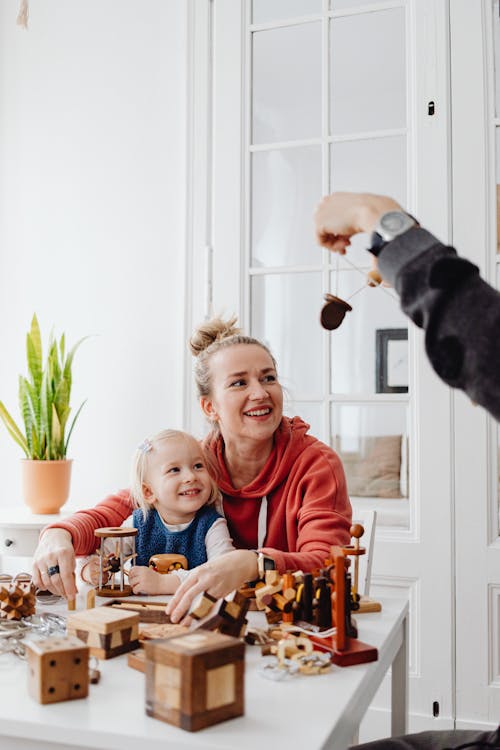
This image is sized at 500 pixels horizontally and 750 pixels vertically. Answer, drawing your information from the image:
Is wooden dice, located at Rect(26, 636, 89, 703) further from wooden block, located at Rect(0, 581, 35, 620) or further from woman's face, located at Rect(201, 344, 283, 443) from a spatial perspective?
woman's face, located at Rect(201, 344, 283, 443)

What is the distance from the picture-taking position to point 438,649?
2.54 m

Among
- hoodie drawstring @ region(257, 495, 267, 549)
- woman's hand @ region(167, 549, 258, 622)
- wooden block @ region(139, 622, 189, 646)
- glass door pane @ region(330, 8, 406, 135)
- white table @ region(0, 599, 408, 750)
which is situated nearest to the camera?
white table @ region(0, 599, 408, 750)

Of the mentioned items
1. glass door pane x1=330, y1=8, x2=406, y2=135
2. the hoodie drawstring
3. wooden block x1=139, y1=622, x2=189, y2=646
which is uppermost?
glass door pane x1=330, y1=8, x2=406, y2=135

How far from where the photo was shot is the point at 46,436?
9.14 feet

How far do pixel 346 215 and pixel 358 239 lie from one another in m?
1.69

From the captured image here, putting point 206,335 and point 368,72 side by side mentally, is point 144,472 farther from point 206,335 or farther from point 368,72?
point 368,72

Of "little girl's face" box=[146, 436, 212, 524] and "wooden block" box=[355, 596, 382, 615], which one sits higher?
"little girl's face" box=[146, 436, 212, 524]

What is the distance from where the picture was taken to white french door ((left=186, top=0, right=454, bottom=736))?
259cm

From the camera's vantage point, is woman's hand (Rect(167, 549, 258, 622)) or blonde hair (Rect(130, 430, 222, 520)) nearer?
woman's hand (Rect(167, 549, 258, 622))

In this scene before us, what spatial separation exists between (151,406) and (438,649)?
4.59ft

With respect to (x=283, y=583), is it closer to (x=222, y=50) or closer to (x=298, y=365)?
(x=298, y=365)

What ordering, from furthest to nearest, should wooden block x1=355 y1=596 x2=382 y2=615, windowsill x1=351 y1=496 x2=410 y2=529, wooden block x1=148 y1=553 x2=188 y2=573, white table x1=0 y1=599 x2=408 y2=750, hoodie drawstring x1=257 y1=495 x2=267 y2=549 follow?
1. windowsill x1=351 y1=496 x2=410 y2=529
2. hoodie drawstring x1=257 y1=495 x2=267 y2=549
3. wooden block x1=148 y1=553 x2=188 y2=573
4. wooden block x1=355 y1=596 x2=382 y2=615
5. white table x1=0 y1=599 x2=408 y2=750

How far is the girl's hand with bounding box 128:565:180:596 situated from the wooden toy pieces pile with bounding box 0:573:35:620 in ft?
0.77

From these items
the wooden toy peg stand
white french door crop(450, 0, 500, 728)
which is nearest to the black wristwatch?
the wooden toy peg stand
